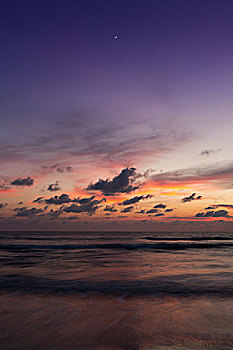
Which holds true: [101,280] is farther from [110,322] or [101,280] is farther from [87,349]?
[87,349]

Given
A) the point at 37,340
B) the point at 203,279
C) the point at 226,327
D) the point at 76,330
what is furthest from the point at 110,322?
the point at 203,279

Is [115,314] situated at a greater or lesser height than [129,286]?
greater

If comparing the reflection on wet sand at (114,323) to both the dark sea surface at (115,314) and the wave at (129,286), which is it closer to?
the dark sea surface at (115,314)

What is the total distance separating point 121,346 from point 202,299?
5076 mm

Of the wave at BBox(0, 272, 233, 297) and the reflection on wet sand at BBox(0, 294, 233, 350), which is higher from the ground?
the reflection on wet sand at BBox(0, 294, 233, 350)

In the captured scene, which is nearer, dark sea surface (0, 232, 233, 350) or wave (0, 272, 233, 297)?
dark sea surface (0, 232, 233, 350)

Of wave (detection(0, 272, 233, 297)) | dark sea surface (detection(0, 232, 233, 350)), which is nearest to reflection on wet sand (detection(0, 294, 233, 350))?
dark sea surface (detection(0, 232, 233, 350))

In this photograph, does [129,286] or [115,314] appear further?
[129,286]

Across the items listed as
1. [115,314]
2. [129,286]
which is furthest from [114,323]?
[129,286]

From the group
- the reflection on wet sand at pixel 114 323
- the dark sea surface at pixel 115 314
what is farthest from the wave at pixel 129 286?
the reflection on wet sand at pixel 114 323

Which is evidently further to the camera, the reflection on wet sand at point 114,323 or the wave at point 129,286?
the wave at point 129,286

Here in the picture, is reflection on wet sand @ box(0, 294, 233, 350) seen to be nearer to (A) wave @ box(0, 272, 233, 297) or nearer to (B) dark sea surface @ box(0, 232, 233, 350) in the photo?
(B) dark sea surface @ box(0, 232, 233, 350)

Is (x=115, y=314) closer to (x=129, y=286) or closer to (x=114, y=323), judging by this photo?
(x=114, y=323)

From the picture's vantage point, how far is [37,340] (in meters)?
5.86
